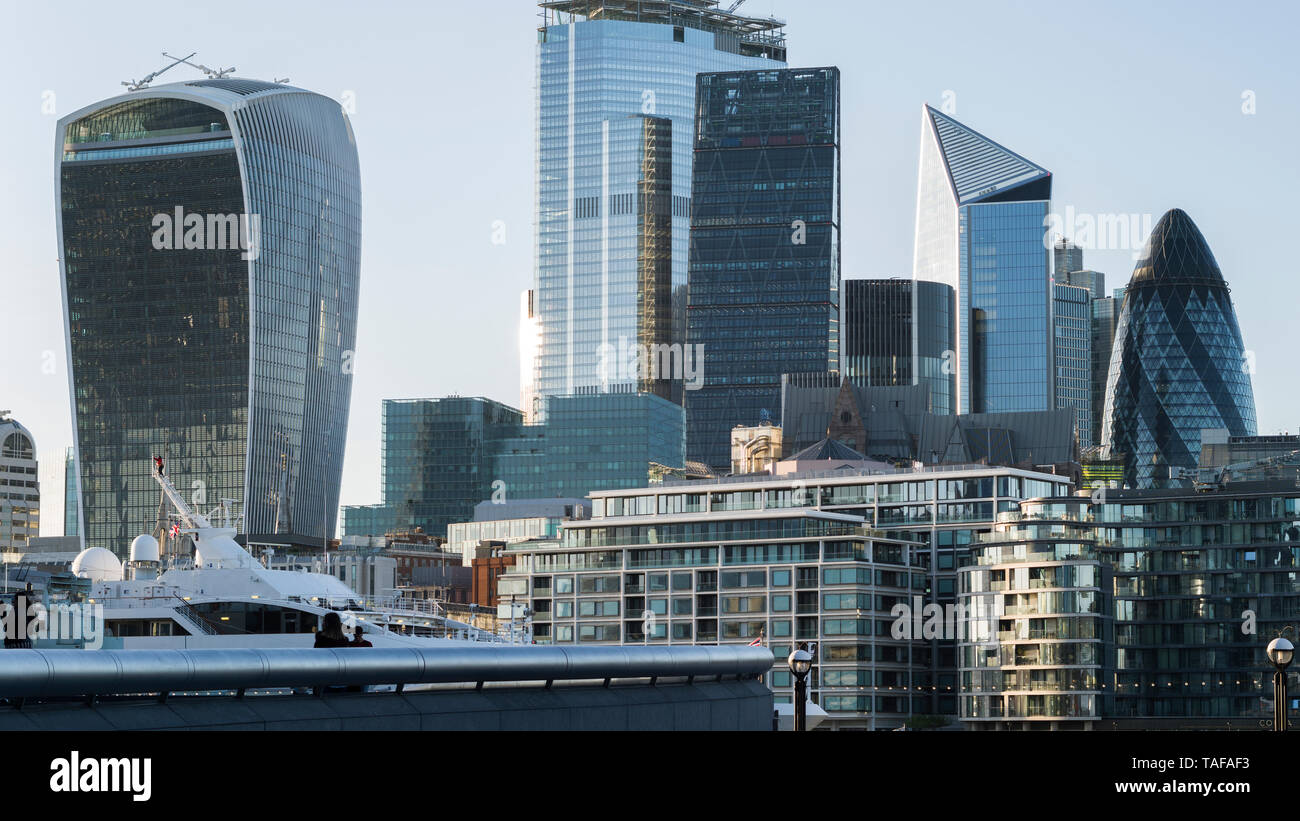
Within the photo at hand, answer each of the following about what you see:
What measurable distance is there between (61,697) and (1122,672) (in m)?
173

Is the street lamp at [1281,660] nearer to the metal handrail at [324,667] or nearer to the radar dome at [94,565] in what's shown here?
the metal handrail at [324,667]

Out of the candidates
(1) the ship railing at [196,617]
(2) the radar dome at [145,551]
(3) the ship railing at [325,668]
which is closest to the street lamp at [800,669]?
(3) the ship railing at [325,668]

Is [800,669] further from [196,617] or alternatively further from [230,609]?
[230,609]

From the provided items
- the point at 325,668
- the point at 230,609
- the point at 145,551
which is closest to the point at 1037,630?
the point at 145,551

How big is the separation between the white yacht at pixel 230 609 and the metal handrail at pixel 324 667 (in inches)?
2146

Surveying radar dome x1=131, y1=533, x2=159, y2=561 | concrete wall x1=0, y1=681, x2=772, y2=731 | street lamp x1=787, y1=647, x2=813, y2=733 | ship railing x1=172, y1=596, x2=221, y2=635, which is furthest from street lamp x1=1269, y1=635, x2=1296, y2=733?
radar dome x1=131, y1=533, x2=159, y2=561

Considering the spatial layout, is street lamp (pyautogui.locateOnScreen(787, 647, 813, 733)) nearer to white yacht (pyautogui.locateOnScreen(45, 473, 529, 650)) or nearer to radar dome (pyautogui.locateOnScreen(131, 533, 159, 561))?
white yacht (pyautogui.locateOnScreen(45, 473, 529, 650))

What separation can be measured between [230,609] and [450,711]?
224 feet

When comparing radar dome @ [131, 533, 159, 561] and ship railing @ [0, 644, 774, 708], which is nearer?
ship railing @ [0, 644, 774, 708]

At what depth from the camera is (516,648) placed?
4053cm

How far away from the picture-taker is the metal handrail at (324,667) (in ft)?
102

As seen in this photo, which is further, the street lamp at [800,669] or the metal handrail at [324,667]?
the street lamp at [800,669]

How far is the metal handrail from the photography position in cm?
3122

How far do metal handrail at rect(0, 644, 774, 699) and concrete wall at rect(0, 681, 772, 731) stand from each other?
0.40m
